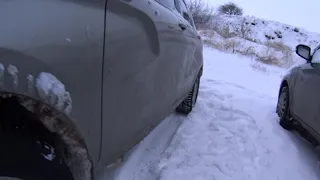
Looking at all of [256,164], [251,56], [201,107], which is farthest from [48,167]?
[251,56]

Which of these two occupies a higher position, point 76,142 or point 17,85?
point 17,85

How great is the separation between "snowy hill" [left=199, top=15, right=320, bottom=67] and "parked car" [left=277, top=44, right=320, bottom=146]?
746 centimetres

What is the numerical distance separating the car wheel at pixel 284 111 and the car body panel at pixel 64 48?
10.9 feet

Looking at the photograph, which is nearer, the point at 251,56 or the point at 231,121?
the point at 231,121

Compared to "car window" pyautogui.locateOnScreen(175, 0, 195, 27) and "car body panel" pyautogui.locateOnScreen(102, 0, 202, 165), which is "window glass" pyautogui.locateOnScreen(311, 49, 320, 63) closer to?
"car window" pyautogui.locateOnScreen(175, 0, 195, 27)

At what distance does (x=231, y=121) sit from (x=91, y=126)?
3050 millimetres

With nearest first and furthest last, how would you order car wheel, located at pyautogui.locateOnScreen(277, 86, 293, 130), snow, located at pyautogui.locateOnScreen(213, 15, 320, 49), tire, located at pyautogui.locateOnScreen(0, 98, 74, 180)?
tire, located at pyautogui.locateOnScreen(0, 98, 74, 180) → car wheel, located at pyautogui.locateOnScreen(277, 86, 293, 130) → snow, located at pyautogui.locateOnScreen(213, 15, 320, 49)

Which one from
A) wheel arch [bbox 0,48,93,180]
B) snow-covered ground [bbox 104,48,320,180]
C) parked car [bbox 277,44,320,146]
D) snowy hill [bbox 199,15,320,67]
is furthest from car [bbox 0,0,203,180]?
snowy hill [bbox 199,15,320,67]

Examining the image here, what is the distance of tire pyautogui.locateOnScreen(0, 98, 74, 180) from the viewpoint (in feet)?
4.28

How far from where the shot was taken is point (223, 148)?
3.44m

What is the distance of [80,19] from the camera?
4.66 ft

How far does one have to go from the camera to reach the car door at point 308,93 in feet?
10.9

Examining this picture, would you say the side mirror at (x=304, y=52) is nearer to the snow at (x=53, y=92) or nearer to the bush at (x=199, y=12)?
the snow at (x=53, y=92)

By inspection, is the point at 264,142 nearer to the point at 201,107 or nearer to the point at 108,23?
the point at 201,107
